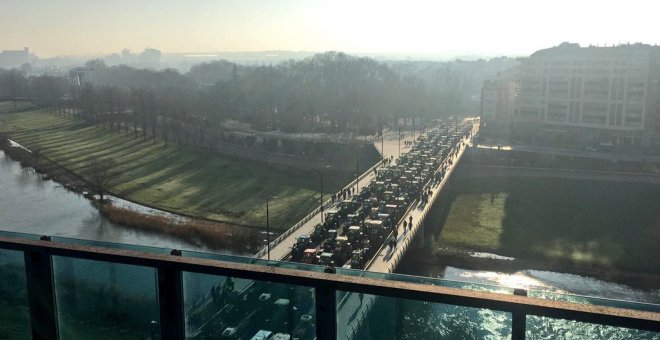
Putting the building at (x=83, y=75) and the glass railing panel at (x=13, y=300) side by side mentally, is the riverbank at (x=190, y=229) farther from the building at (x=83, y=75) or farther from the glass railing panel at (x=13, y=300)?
the building at (x=83, y=75)

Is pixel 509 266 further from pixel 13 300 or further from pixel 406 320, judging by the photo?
pixel 13 300

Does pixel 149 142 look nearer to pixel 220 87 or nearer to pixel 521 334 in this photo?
pixel 220 87

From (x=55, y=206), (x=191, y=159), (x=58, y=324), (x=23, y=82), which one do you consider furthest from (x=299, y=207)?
(x=23, y=82)

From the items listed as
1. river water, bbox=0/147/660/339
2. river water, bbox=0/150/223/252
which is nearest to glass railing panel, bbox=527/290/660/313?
river water, bbox=0/147/660/339

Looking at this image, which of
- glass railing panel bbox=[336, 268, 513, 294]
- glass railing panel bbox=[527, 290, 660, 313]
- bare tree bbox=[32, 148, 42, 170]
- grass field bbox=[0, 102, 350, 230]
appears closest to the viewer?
glass railing panel bbox=[527, 290, 660, 313]

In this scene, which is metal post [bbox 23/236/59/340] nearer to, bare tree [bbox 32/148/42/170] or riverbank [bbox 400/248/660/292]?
riverbank [bbox 400/248/660/292]

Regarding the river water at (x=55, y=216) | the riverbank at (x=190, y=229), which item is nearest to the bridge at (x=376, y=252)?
the riverbank at (x=190, y=229)
